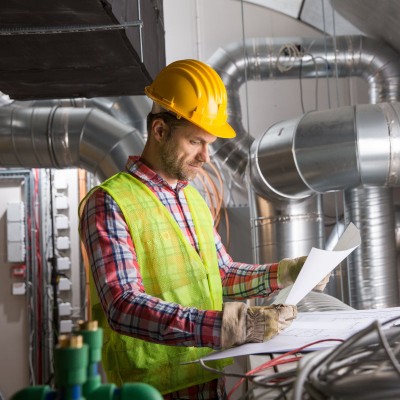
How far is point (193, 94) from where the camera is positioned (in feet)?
5.83

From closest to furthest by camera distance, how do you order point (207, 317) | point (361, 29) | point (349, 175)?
point (207, 317), point (349, 175), point (361, 29)

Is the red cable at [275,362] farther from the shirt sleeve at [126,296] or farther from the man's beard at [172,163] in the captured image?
the man's beard at [172,163]

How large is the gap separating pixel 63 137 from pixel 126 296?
11.0 feet

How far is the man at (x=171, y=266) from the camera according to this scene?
1374mm

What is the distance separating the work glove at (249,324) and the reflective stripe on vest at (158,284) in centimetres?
31

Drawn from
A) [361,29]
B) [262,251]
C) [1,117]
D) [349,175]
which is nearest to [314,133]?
[349,175]

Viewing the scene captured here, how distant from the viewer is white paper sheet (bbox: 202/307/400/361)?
4.14ft

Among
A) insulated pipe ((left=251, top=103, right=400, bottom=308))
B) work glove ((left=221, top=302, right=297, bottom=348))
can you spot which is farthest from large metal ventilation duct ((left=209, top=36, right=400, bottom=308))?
work glove ((left=221, top=302, right=297, bottom=348))

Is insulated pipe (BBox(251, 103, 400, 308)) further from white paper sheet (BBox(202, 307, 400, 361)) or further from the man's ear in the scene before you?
white paper sheet (BBox(202, 307, 400, 361))

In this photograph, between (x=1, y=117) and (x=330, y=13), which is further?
(x=330, y=13)

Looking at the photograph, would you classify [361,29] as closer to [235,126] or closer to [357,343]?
[235,126]

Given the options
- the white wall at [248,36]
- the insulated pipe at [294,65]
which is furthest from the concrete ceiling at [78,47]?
the white wall at [248,36]

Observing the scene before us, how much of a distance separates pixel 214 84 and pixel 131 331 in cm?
72

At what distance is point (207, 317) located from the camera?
1354 millimetres
